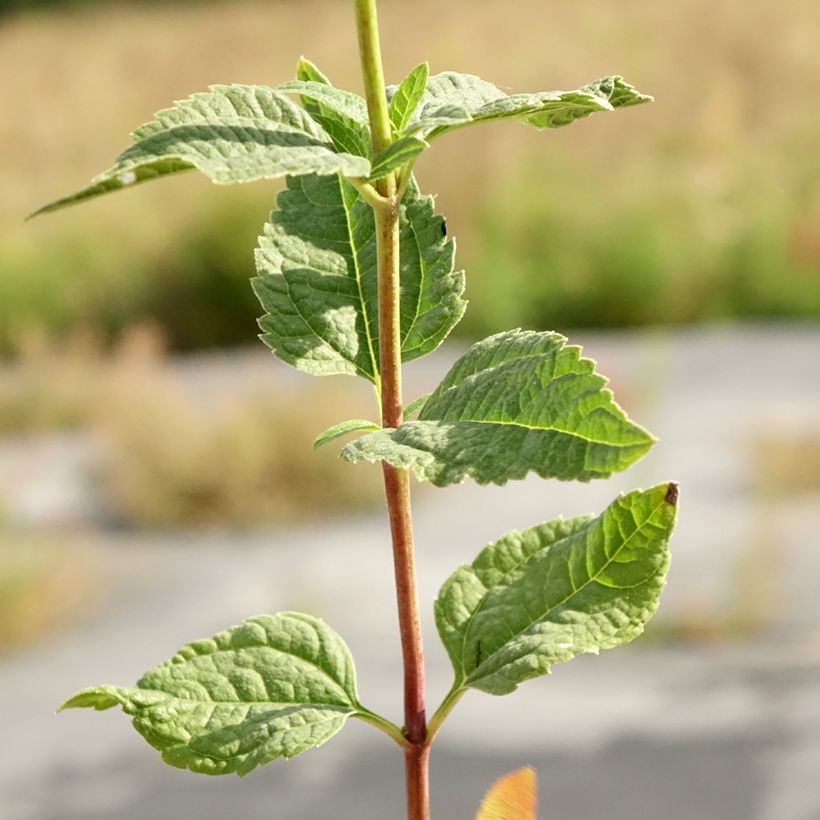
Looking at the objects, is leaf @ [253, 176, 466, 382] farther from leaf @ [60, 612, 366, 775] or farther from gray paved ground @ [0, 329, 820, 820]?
gray paved ground @ [0, 329, 820, 820]

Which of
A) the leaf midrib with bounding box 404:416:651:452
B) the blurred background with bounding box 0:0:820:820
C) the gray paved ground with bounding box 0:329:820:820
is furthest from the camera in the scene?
the blurred background with bounding box 0:0:820:820

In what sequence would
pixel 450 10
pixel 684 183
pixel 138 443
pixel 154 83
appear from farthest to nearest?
pixel 450 10, pixel 154 83, pixel 684 183, pixel 138 443

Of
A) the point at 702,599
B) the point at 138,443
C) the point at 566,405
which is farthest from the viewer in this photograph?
the point at 138,443

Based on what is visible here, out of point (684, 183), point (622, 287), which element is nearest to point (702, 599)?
point (622, 287)

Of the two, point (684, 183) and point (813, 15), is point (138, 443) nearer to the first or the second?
point (684, 183)

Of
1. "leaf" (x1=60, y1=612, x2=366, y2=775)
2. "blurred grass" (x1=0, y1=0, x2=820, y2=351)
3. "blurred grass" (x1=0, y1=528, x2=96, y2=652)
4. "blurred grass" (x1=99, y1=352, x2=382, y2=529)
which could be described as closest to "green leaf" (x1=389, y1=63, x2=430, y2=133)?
"leaf" (x1=60, y1=612, x2=366, y2=775)
